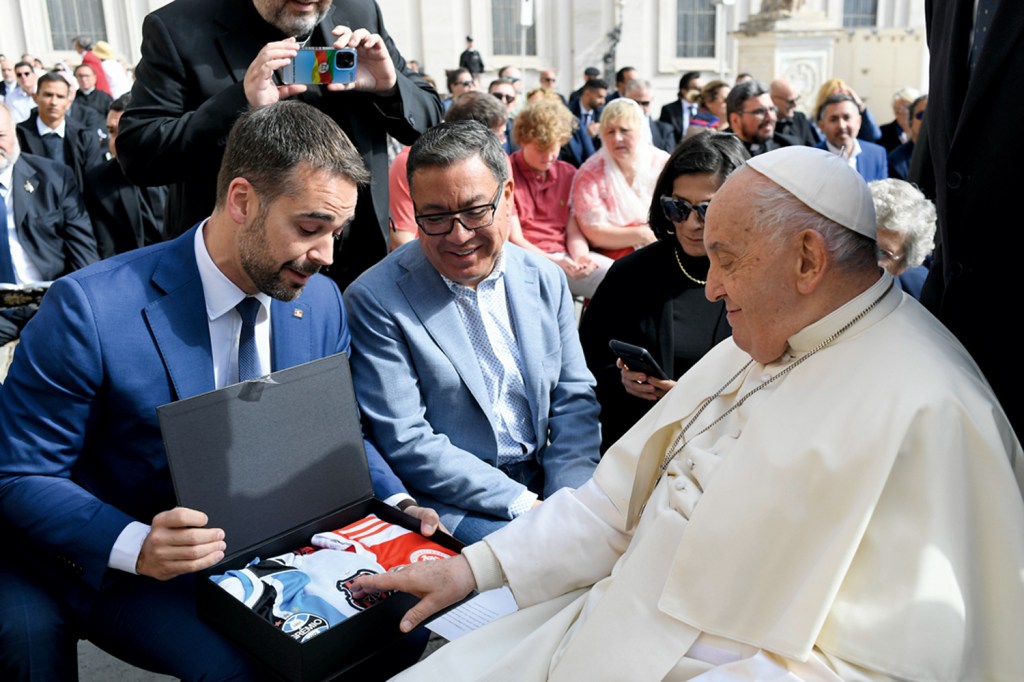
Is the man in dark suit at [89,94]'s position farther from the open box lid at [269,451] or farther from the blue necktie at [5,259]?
the open box lid at [269,451]

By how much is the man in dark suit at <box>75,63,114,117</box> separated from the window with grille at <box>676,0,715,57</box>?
22.7m

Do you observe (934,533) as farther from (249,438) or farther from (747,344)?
(249,438)

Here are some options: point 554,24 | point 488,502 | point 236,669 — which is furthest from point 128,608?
point 554,24

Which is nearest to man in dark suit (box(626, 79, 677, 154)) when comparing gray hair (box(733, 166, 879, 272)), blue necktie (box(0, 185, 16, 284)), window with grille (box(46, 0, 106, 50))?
blue necktie (box(0, 185, 16, 284))

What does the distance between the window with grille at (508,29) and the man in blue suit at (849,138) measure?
23522 mm

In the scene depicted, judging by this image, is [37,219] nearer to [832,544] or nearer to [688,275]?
[688,275]

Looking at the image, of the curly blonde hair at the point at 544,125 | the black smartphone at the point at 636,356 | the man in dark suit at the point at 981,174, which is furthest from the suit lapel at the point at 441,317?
the curly blonde hair at the point at 544,125

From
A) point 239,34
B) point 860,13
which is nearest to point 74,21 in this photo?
point 860,13

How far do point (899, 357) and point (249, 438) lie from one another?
1460mm

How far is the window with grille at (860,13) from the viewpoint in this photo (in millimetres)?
32031

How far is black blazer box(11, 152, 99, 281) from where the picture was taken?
19.6ft

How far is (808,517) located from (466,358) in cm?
140

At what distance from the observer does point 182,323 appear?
90.8 inches

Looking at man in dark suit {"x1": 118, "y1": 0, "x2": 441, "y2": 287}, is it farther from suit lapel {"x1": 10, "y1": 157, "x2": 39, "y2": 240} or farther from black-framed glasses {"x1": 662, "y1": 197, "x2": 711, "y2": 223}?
suit lapel {"x1": 10, "y1": 157, "x2": 39, "y2": 240}
